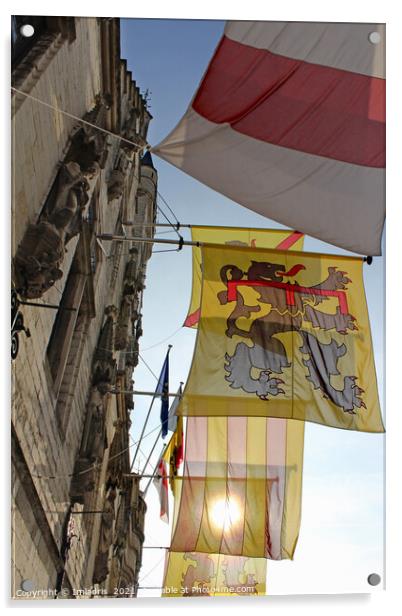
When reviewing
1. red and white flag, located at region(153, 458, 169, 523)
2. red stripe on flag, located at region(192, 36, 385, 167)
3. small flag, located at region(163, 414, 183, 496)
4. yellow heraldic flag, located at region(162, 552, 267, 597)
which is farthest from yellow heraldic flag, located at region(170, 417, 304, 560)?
red stripe on flag, located at region(192, 36, 385, 167)

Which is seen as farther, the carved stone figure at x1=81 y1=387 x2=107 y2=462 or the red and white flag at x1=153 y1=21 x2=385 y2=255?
the carved stone figure at x1=81 y1=387 x2=107 y2=462

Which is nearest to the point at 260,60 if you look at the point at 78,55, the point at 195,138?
the point at 195,138

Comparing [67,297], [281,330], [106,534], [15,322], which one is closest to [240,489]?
[281,330]

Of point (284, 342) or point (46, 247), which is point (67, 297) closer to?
point (46, 247)

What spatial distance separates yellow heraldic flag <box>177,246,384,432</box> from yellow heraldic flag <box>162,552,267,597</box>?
1.60 m

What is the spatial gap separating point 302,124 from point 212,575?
4.84m

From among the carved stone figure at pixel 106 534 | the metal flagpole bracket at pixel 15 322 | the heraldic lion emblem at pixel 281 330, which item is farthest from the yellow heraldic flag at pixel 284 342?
the carved stone figure at pixel 106 534

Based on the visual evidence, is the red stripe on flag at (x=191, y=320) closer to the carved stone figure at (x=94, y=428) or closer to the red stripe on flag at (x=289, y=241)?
the red stripe on flag at (x=289, y=241)

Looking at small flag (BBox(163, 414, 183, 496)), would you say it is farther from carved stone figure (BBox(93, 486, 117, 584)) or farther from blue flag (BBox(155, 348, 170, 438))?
carved stone figure (BBox(93, 486, 117, 584))

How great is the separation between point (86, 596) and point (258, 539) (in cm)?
257

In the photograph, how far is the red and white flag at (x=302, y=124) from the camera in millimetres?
7812

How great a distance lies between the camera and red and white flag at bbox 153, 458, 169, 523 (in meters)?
10.4

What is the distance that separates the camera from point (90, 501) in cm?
1257

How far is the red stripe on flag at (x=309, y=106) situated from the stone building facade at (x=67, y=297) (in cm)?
167
